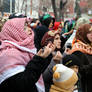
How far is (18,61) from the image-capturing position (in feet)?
6.05

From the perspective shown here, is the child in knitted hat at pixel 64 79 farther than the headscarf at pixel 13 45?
Yes

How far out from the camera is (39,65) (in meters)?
1.85

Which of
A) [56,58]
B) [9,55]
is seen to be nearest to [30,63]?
[9,55]

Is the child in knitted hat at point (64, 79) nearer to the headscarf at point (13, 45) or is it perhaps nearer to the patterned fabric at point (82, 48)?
the headscarf at point (13, 45)

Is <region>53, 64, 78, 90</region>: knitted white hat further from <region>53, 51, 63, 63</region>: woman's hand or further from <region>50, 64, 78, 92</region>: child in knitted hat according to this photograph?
<region>53, 51, 63, 63</region>: woman's hand

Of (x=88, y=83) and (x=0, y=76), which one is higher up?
(x=0, y=76)

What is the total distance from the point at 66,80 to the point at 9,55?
0.74 meters

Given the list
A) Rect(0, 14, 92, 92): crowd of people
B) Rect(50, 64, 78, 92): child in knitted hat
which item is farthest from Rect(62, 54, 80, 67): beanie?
Rect(50, 64, 78, 92): child in knitted hat

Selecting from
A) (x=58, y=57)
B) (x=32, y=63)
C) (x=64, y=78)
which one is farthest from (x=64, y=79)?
(x=32, y=63)

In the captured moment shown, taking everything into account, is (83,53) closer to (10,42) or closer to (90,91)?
(90,91)

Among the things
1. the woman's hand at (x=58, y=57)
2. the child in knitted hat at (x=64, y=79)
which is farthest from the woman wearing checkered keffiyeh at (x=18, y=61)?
the woman's hand at (x=58, y=57)

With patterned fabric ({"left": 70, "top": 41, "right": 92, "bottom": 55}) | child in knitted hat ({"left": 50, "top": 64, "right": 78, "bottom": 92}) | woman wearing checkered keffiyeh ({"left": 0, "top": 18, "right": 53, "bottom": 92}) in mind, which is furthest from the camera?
patterned fabric ({"left": 70, "top": 41, "right": 92, "bottom": 55})

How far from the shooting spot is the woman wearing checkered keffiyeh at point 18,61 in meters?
1.76

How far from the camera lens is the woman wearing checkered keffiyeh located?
1765mm
